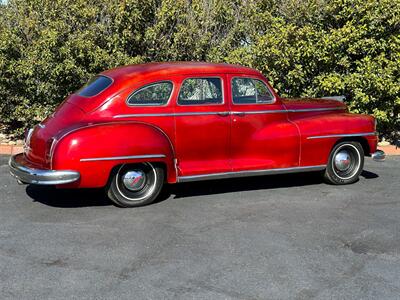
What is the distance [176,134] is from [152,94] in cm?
56

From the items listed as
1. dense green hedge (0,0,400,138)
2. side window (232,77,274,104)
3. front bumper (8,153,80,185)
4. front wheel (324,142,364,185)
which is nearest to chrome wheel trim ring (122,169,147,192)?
front bumper (8,153,80,185)

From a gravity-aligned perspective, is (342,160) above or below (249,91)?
below

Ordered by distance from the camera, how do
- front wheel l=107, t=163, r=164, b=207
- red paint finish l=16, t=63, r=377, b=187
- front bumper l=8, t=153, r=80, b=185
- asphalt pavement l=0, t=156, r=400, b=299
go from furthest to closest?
front wheel l=107, t=163, r=164, b=207 → red paint finish l=16, t=63, r=377, b=187 → front bumper l=8, t=153, r=80, b=185 → asphalt pavement l=0, t=156, r=400, b=299

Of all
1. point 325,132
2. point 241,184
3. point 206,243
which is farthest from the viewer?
point 241,184

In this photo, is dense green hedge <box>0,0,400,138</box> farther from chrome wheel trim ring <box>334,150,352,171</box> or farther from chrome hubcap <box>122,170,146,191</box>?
chrome hubcap <box>122,170,146,191</box>

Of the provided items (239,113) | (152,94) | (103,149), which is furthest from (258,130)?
(103,149)

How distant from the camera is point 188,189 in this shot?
6.71 meters

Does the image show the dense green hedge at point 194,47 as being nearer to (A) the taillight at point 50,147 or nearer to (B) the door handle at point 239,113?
(B) the door handle at point 239,113

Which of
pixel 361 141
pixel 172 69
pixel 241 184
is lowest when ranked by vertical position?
pixel 241 184

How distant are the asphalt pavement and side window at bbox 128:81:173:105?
1224mm

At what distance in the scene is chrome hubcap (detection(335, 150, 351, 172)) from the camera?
6.94 m

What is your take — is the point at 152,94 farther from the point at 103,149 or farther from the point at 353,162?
the point at 353,162

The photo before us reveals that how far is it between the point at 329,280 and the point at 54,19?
778 centimetres

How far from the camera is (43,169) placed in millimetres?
5430
